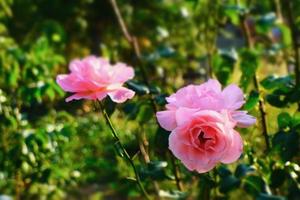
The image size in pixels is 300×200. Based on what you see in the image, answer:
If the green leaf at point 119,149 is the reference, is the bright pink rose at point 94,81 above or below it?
above

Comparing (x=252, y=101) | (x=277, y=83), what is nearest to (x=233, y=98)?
(x=252, y=101)

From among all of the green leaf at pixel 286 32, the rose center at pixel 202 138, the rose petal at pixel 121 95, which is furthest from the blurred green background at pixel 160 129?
the rose center at pixel 202 138

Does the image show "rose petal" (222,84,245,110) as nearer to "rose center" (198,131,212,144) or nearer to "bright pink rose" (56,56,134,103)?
"rose center" (198,131,212,144)

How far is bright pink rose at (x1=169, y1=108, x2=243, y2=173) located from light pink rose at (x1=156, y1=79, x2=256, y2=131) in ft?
0.08

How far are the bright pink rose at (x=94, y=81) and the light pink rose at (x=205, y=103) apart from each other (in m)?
0.17

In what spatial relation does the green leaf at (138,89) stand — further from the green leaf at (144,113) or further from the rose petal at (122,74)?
the rose petal at (122,74)

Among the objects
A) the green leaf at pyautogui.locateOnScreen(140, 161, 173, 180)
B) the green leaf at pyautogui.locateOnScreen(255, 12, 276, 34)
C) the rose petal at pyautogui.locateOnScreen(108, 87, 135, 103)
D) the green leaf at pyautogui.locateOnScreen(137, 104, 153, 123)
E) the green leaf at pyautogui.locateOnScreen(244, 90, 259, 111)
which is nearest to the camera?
the rose petal at pyautogui.locateOnScreen(108, 87, 135, 103)

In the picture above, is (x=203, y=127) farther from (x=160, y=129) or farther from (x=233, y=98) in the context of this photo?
(x=160, y=129)

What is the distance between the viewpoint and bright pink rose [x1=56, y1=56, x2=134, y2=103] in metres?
1.24

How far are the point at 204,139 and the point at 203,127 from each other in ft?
0.13

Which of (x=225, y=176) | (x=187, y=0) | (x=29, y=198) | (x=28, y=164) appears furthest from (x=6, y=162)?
(x=225, y=176)

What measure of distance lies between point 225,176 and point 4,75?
1.33 m

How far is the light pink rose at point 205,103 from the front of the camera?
1.05 meters

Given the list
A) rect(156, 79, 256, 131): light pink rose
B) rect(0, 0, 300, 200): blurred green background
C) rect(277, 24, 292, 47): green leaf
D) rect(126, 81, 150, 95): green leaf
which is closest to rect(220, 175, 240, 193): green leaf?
rect(0, 0, 300, 200): blurred green background
